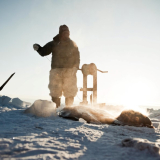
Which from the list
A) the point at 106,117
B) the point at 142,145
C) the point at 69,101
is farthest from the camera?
the point at 69,101

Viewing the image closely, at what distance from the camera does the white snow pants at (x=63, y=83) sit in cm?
524

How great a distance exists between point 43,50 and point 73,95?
6.38ft

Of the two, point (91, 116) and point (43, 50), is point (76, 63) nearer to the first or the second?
point (43, 50)

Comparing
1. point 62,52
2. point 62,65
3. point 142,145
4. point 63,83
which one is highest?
point 62,52

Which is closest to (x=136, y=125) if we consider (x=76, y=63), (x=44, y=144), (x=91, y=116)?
(x=91, y=116)

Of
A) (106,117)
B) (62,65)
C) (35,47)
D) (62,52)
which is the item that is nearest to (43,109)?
(106,117)

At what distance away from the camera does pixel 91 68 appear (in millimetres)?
6527

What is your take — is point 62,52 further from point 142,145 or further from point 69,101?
point 142,145

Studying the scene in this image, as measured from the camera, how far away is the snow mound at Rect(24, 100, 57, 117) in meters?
3.71

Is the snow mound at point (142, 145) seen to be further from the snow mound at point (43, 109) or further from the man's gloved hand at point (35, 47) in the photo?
the man's gloved hand at point (35, 47)

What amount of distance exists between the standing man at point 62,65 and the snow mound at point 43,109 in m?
1.27

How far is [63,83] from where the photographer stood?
534 cm

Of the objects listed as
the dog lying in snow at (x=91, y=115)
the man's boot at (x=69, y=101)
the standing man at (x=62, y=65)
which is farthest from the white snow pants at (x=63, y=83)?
the dog lying in snow at (x=91, y=115)

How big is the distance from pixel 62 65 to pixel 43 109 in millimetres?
2032
